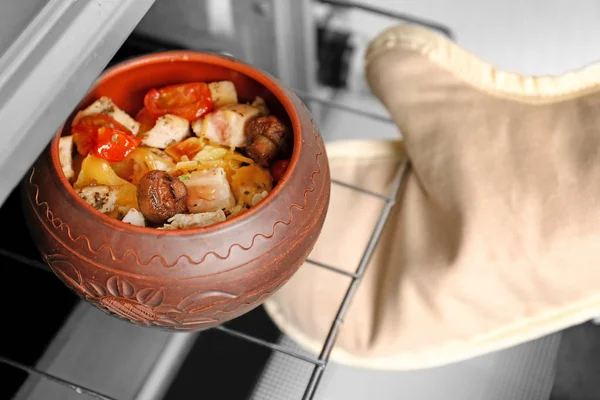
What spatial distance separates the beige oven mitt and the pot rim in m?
0.22

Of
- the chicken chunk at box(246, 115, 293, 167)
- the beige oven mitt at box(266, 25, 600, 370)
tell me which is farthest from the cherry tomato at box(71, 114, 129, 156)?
the beige oven mitt at box(266, 25, 600, 370)

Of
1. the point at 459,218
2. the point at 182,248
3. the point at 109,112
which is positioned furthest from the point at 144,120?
the point at 459,218

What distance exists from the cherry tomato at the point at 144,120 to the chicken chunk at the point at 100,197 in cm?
8

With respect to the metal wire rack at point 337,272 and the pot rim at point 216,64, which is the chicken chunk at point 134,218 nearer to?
the pot rim at point 216,64

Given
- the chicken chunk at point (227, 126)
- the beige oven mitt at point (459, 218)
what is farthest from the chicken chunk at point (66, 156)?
the beige oven mitt at point (459, 218)

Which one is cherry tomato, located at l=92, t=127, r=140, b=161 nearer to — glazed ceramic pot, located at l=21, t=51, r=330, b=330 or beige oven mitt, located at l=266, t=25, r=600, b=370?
glazed ceramic pot, located at l=21, t=51, r=330, b=330

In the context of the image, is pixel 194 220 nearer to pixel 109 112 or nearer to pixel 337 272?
pixel 109 112

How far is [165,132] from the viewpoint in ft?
1.70

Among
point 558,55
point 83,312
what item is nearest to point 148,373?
point 83,312

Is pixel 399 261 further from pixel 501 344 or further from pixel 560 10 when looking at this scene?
pixel 560 10

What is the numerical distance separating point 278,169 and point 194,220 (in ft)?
0.27

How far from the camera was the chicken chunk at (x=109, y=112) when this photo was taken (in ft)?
1.68

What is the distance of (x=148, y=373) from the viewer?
706mm

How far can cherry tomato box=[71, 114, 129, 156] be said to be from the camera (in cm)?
49
